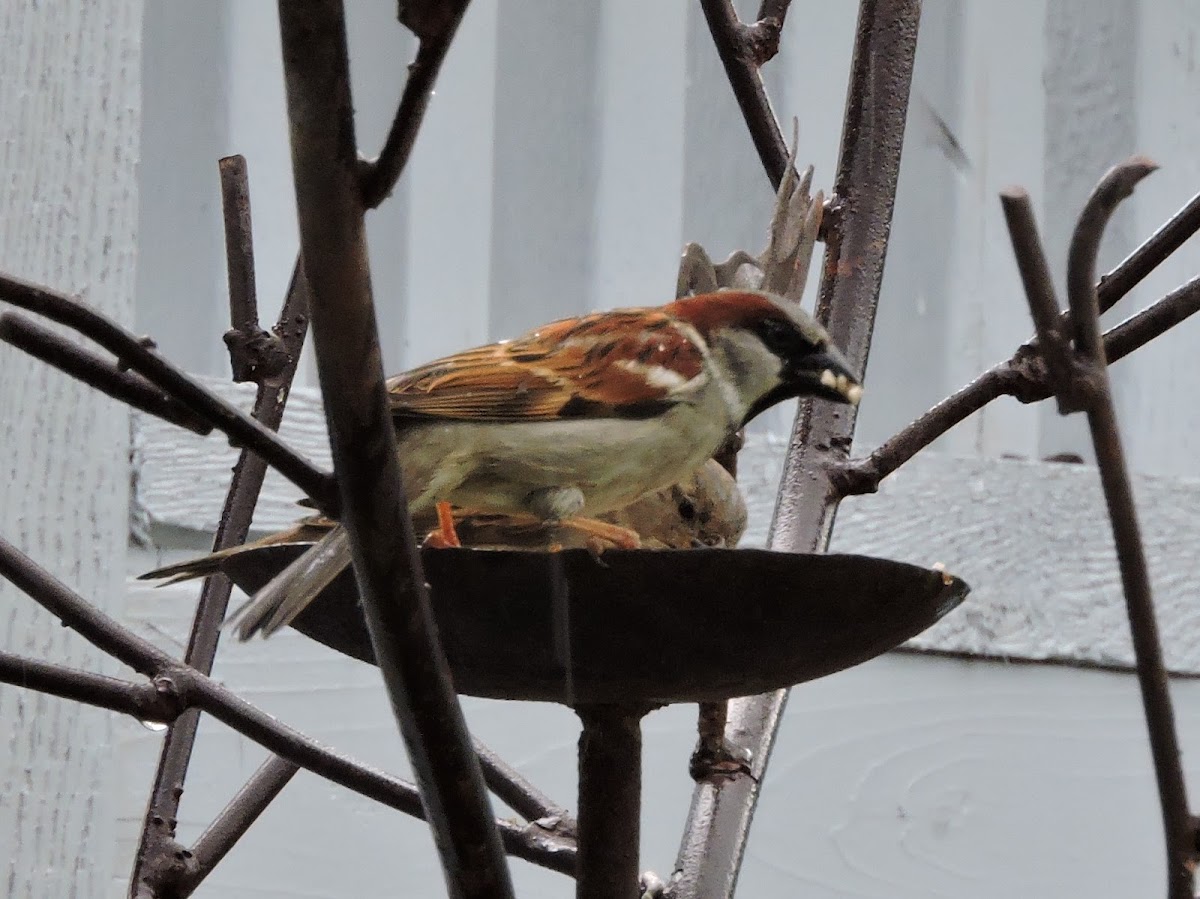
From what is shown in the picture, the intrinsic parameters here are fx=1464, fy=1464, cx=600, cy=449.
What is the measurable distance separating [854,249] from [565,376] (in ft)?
0.93

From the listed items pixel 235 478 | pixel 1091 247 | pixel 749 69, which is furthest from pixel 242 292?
pixel 1091 247

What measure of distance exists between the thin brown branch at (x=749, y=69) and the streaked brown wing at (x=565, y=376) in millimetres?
198

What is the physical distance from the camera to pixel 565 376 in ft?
2.92

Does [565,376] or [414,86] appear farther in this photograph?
[565,376]

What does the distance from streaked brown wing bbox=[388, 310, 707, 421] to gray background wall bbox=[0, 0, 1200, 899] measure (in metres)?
0.54

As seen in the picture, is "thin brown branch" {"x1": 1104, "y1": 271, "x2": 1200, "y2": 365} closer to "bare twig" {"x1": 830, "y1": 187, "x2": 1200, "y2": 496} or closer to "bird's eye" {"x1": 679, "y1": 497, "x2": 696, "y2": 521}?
"bare twig" {"x1": 830, "y1": 187, "x2": 1200, "y2": 496}

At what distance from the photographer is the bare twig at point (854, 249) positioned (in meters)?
0.95

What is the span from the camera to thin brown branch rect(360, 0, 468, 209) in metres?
0.37

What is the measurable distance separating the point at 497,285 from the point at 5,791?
71cm

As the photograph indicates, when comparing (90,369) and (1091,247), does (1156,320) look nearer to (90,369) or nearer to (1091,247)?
(1091,247)

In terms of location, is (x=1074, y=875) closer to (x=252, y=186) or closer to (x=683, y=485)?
(x=683, y=485)

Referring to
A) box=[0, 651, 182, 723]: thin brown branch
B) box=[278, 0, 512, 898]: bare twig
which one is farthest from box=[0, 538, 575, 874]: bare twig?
box=[278, 0, 512, 898]: bare twig

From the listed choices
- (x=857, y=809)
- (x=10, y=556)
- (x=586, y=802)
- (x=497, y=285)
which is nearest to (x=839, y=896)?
(x=857, y=809)

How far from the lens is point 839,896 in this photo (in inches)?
60.8
